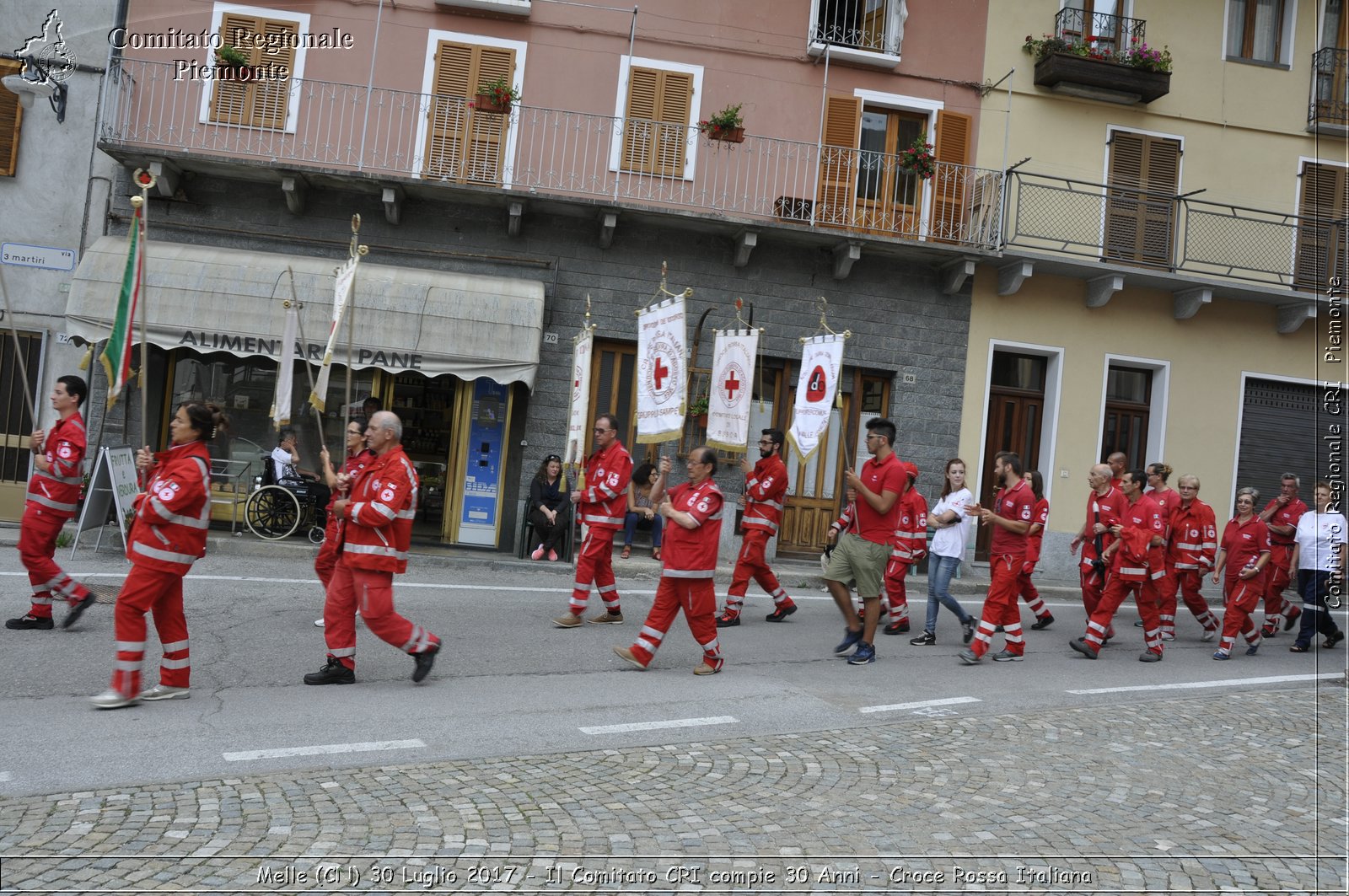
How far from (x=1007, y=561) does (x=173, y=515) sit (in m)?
6.83

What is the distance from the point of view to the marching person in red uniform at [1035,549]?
988 centimetres

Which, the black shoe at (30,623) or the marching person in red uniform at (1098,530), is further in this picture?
the marching person in red uniform at (1098,530)

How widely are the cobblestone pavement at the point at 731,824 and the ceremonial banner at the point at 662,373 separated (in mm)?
5384

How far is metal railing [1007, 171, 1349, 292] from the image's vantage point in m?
16.8

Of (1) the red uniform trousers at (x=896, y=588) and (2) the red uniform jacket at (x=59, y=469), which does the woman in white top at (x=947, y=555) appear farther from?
(2) the red uniform jacket at (x=59, y=469)

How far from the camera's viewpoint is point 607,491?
10156 millimetres

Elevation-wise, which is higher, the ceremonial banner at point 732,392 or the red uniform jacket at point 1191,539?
the ceremonial banner at point 732,392

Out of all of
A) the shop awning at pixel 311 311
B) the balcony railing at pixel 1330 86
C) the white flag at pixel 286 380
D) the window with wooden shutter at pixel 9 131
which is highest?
the balcony railing at pixel 1330 86

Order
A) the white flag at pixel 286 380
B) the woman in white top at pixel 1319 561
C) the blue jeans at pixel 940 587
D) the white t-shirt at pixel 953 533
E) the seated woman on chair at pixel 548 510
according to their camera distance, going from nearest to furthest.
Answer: the white flag at pixel 286 380, the blue jeans at pixel 940 587, the white t-shirt at pixel 953 533, the woman in white top at pixel 1319 561, the seated woman on chair at pixel 548 510

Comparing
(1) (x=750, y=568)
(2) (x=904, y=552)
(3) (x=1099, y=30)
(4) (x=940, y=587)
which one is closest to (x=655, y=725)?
(1) (x=750, y=568)

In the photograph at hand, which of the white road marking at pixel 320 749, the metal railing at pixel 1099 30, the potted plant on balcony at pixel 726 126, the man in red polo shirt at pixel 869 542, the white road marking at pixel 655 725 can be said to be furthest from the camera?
the metal railing at pixel 1099 30

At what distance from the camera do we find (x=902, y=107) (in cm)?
1683

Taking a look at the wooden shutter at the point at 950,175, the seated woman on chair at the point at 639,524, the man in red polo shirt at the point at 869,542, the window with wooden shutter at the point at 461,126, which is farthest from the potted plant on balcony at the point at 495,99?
the man in red polo shirt at the point at 869,542

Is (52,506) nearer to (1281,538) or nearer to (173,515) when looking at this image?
(173,515)
